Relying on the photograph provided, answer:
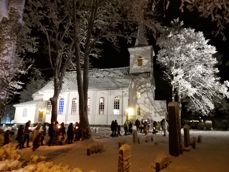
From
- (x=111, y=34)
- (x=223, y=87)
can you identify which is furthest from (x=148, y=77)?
(x=111, y=34)

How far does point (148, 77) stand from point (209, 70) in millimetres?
10280

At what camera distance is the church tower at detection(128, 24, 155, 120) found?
45875mm

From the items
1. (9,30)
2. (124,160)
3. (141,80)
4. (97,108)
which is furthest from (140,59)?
(9,30)

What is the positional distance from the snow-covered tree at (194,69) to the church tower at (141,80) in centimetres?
548

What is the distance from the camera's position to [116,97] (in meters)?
48.2

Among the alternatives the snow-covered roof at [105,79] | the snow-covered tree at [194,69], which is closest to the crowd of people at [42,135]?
the snow-covered tree at [194,69]

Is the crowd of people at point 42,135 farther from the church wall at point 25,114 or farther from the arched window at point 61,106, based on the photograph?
the church wall at point 25,114

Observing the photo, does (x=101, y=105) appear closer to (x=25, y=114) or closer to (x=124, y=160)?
(x=25, y=114)

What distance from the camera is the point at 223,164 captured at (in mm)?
11523

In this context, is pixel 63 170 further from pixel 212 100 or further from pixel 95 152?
pixel 212 100

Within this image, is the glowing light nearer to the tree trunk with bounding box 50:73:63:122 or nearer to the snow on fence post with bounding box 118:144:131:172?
the tree trunk with bounding box 50:73:63:122

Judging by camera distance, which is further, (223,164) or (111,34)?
(111,34)

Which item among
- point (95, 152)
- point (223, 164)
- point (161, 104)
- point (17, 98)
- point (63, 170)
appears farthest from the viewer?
point (17, 98)

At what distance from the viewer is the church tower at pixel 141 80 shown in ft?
151
